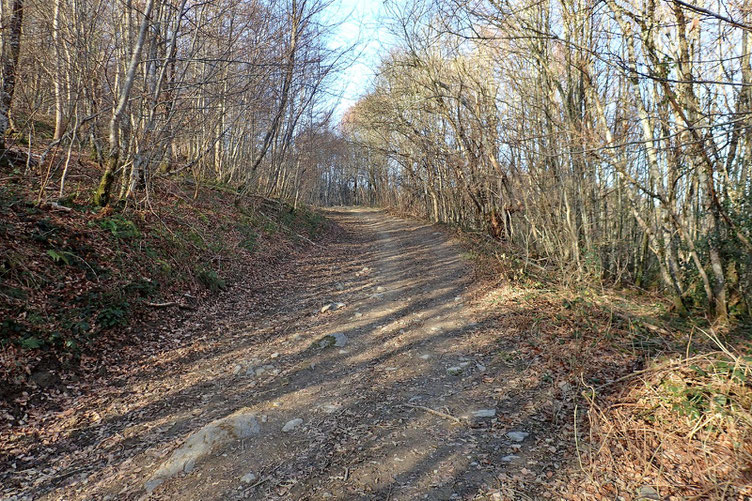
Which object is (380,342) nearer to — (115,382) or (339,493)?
(339,493)

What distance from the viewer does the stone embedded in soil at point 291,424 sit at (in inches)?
153

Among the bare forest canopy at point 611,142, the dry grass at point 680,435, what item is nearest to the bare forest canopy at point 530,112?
the bare forest canopy at point 611,142

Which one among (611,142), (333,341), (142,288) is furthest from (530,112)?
(142,288)

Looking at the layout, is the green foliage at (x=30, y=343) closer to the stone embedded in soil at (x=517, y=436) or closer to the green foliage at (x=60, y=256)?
the green foliage at (x=60, y=256)

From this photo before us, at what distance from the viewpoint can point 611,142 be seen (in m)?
4.54

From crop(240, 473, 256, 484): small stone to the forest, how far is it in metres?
0.01

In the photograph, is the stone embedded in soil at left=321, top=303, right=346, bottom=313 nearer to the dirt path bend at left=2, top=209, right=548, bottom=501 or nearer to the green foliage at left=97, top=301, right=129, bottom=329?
the dirt path bend at left=2, top=209, right=548, bottom=501

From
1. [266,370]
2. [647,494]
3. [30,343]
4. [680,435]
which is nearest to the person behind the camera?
[647,494]

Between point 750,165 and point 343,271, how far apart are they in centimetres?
874

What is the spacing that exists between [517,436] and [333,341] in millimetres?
3164

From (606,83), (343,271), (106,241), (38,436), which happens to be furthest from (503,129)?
(38,436)

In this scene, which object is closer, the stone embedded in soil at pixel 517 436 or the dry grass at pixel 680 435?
the dry grass at pixel 680 435

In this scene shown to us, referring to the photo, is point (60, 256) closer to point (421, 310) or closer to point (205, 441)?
point (205, 441)

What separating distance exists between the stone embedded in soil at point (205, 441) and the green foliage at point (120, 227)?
4.84m
